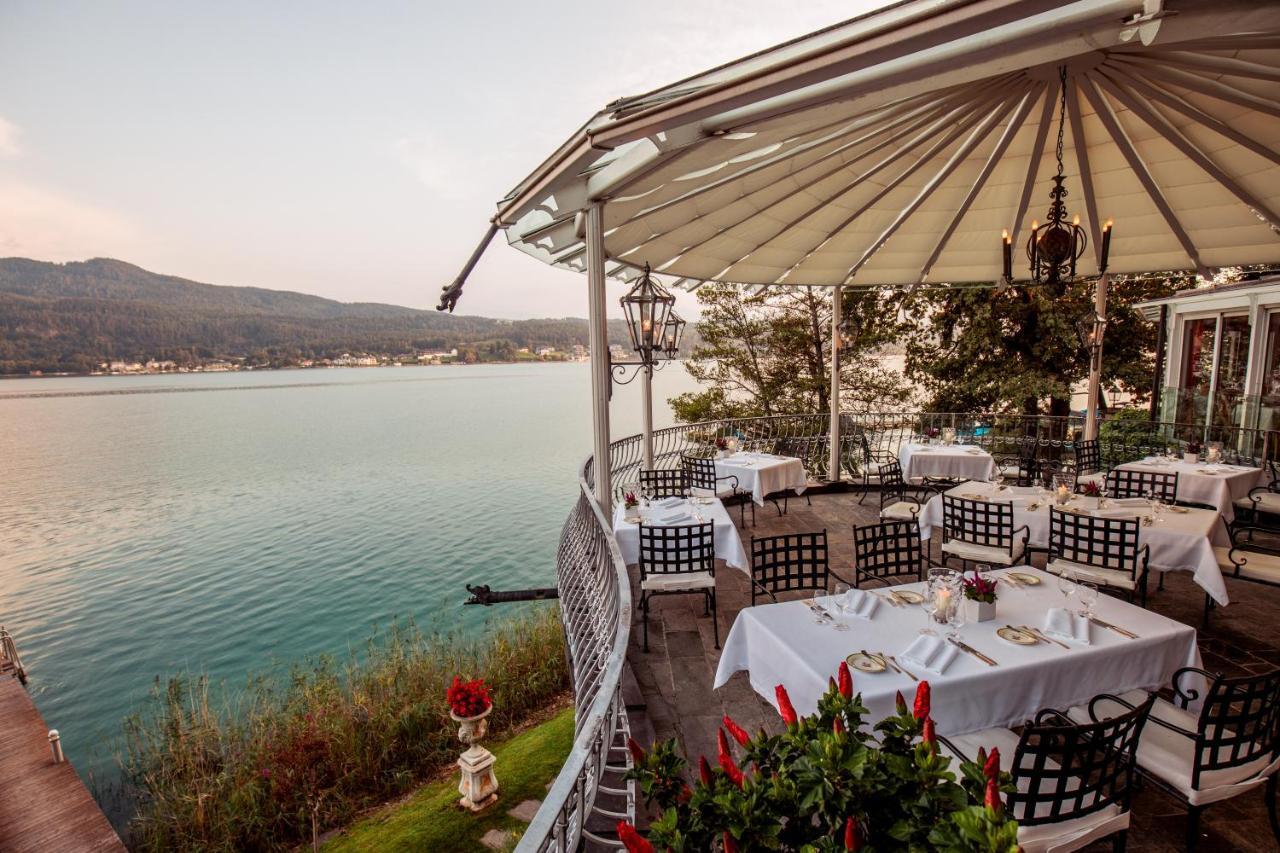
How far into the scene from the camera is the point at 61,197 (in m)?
39.8

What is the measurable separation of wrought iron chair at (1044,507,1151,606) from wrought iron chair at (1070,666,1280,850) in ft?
7.38

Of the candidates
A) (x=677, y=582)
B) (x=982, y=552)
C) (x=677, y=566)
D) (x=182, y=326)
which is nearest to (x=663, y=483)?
(x=677, y=566)

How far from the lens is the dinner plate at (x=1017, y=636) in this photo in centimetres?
317

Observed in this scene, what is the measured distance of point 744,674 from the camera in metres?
4.39

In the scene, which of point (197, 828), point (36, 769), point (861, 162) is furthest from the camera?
point (36, 769)

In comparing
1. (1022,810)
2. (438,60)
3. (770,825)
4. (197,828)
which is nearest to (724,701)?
(1022,810)

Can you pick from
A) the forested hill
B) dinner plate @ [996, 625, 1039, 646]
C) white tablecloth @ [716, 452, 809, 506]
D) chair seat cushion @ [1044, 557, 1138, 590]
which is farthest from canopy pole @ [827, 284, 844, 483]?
the forested hill

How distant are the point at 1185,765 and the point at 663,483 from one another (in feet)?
19.5

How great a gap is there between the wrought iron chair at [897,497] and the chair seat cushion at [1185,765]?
13.5 feet

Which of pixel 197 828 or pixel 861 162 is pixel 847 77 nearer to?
pixel 861 162

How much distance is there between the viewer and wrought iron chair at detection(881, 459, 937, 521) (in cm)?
724

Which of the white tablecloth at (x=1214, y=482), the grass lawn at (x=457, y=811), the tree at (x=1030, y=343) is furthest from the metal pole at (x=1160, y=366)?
the grass lawn at (x=457, y=811)

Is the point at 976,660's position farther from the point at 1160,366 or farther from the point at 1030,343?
the point at 1030,343

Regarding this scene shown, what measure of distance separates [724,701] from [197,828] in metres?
7.51
